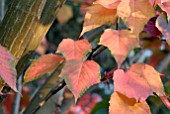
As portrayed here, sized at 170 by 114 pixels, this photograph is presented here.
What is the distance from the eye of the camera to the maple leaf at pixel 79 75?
0.62m

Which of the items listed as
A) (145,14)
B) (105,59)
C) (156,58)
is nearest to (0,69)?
(145,14)

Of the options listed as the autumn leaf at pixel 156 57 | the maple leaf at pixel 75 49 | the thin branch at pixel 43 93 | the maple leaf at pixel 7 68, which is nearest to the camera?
the maple leaf at pixel 7 68

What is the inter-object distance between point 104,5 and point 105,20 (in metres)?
0.04

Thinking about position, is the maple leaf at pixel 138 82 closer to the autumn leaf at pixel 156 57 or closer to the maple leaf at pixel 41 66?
the maple leaf at pixel 41 66

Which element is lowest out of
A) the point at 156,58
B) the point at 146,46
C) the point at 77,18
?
the point at 77,18

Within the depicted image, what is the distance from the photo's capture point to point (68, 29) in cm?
286

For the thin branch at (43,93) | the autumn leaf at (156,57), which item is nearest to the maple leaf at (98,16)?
the thin branch at (43,93)

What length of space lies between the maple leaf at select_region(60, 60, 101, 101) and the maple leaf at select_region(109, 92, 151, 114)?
0.05 metres

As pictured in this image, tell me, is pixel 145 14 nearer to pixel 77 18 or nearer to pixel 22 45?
pixel 22 45

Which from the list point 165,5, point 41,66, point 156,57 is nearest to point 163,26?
point 165,5

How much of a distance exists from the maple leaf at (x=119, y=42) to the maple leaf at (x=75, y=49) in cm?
5

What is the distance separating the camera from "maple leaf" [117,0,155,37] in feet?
2.02

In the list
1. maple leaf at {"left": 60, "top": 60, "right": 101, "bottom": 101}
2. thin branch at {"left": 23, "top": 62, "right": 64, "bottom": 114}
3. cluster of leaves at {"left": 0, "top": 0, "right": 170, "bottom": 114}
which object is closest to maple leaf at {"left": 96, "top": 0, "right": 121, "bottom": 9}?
cluster of leaves at {"left": 0, "top": 0, "right": 170, "bottom": 114}

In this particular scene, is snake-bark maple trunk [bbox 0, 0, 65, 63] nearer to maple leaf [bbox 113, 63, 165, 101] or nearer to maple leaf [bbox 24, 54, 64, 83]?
maple leaf [bbox 24, 54, 64, 83]
